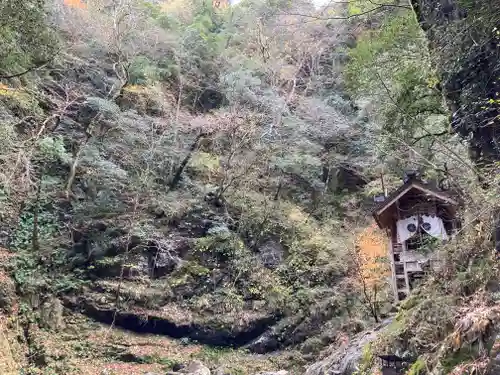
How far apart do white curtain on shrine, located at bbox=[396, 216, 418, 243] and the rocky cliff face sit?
4.66 metres

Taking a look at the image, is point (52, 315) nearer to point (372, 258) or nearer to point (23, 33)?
point (23, 33)

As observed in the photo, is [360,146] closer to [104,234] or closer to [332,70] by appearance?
[332,70]

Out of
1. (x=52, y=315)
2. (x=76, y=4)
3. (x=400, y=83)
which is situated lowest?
(x=52, y=315)

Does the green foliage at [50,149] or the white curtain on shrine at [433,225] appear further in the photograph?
the green foliage at [50,149]

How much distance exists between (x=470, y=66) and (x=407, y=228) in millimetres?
5605

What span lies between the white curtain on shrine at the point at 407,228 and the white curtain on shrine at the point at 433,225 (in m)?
0.19

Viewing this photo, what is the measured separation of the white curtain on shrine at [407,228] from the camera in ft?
33.5

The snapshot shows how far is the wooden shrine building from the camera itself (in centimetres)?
987

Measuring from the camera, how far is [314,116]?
1795 cm

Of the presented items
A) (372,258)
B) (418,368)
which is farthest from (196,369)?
(418,368)

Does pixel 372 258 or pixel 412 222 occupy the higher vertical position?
pixel 412 222

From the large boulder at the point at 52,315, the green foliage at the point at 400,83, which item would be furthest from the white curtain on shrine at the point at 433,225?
the large boulder at the point at 52,315

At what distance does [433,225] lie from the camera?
10.0 m

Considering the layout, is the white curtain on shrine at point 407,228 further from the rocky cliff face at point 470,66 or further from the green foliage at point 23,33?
the green foliage at point 23,33
